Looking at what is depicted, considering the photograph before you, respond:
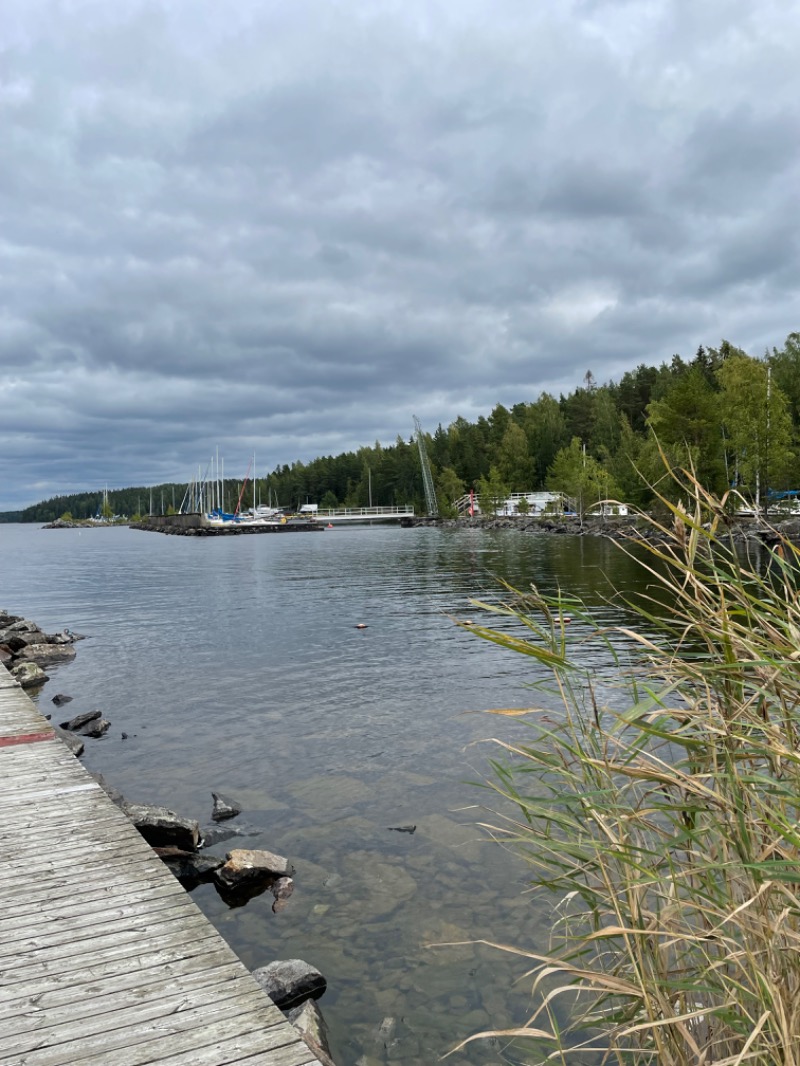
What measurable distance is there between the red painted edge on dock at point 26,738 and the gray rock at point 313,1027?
20.9 feet

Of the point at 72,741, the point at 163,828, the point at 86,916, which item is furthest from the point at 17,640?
the point at 86,916

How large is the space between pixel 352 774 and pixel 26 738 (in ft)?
15.6

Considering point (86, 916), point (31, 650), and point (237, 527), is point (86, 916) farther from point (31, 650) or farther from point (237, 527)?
point (237, 527)

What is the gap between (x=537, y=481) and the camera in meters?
147

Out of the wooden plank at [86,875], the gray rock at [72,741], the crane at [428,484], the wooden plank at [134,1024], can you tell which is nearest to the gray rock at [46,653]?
the gray rock at [72,741]

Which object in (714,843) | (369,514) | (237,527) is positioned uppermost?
(369,514)

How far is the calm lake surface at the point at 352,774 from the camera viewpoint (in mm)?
6348

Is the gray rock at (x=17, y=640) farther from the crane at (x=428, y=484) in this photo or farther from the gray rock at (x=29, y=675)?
the crane at (x=428, y=484)

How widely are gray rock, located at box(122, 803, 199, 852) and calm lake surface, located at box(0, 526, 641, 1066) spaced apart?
0.45 metres

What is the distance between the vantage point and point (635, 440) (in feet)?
345

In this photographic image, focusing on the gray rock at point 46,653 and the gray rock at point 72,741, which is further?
the gray rock at point 46,653

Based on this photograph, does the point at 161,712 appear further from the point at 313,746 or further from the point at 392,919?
the point at 392,919

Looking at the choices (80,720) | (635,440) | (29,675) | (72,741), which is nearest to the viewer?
(72,741)

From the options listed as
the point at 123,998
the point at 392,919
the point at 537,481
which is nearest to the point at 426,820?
the point at 392,919
